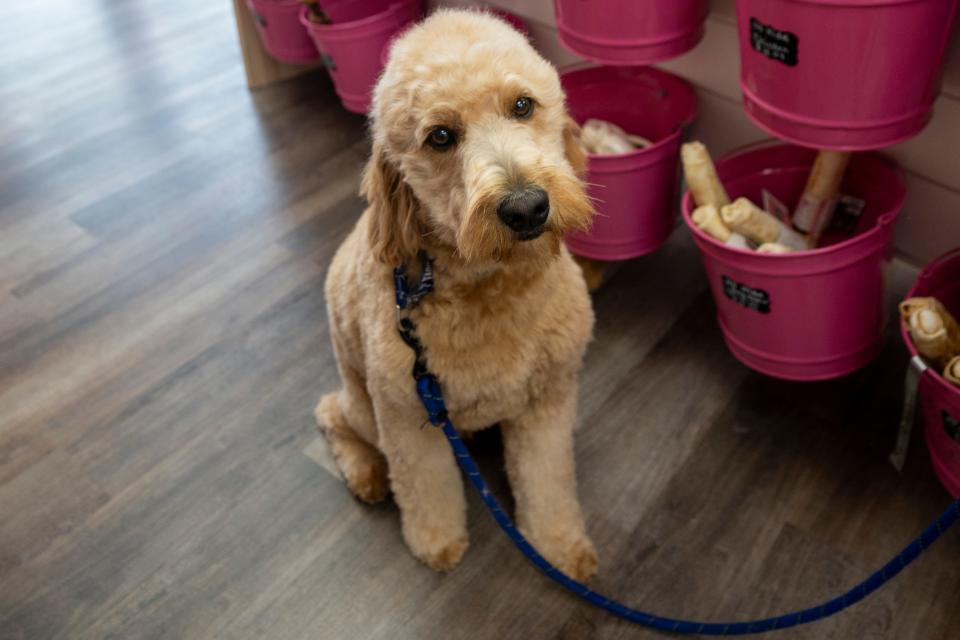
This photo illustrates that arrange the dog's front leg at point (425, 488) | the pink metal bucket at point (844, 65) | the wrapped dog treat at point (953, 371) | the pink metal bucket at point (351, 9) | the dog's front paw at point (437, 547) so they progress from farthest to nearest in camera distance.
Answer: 1. the pink metal bucket at point (351, 9)
2. the dog's front paw at point (437, 547)
3. the dog's front leg at point (425, 488)
4. the wrapped dog treat at point (953, 371)
5. the pink metal bucket at point (844, 65)

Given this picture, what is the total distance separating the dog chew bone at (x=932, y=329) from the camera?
1.28m

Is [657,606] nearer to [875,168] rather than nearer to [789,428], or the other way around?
[789,428]

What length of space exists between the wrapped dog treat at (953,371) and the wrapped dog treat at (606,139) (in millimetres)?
794

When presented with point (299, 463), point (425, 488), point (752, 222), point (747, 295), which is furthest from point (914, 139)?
point (299, 463)

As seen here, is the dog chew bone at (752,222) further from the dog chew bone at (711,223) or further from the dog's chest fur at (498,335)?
the dog's chest fur at (498,335)

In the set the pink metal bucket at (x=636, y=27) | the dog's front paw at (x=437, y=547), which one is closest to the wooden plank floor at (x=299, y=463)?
the dog's front paw at (x=437, y=547)

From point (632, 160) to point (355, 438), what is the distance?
2.61ft

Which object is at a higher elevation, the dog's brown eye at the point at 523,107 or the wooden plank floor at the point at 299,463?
the dog's brown eye at the point at 523,107

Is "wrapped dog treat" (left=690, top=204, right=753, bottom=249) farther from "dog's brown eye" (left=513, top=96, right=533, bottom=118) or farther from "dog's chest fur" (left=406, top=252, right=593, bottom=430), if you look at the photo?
"dog's brown eye" (left=513, top=96, right=533, bottom=118)

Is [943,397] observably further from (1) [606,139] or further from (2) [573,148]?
(1) [606,139]

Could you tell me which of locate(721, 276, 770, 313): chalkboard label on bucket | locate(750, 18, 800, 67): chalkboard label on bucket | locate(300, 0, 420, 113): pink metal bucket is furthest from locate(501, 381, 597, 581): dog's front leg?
locate(300, 0, 420, 113): pink metal bucket

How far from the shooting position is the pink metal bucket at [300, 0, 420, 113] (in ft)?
7.27

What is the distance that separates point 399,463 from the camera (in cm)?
141

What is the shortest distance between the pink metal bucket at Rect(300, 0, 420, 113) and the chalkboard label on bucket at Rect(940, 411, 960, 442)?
1551 mm
